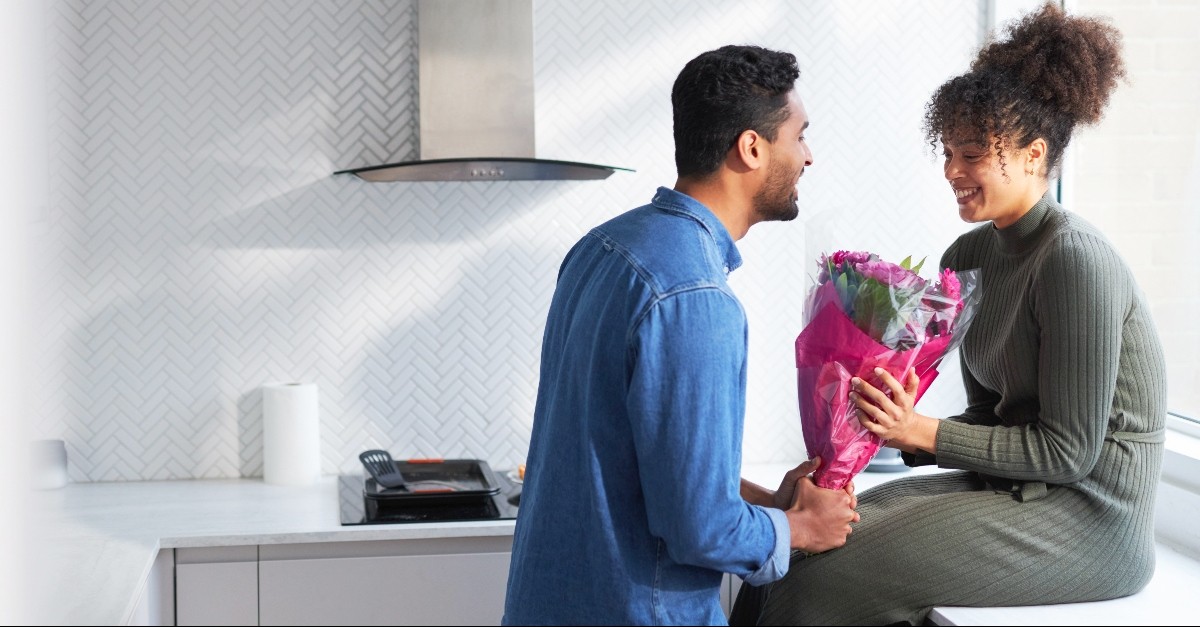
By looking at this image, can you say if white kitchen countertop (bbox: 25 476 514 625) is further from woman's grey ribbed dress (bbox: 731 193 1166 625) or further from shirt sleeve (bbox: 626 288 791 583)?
shirt sleeve (bbox: 626 288 791 583)

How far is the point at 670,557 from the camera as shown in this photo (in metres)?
1.50

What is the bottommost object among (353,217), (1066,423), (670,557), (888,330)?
(670,557)

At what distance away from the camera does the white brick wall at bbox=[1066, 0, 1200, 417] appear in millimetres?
2533

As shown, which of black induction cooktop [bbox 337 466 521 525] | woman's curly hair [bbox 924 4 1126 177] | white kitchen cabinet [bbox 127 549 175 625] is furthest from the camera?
black induction cooktop [bbox 337 466 521 525]

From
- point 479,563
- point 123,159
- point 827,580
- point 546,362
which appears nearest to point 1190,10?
point 827,580

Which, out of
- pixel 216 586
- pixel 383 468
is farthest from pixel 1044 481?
pixel 216 586

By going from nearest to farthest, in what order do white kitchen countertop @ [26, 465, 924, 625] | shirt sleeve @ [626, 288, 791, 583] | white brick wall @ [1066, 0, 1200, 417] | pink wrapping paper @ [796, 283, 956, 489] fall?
shirt sleeve @ [626, 288, 791, 583] → pink wrapping paper @ [796, 283, 956, 489] → white kitchen countertop @ [26, 465, 924, 625] → white brick wall @ [1066, 0, 1200, 417]

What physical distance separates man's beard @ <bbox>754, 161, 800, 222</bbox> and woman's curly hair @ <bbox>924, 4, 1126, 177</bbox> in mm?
380

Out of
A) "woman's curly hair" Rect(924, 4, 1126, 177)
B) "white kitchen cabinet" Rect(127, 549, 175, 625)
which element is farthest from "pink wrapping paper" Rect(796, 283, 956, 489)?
"white kitchen cabinet" Rect(127, 549, 175, 625)

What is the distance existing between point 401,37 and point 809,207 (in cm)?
110

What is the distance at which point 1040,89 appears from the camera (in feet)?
6.01

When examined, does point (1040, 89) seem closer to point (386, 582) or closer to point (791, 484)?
point (791, 484)

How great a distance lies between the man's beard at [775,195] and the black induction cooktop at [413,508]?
1050mm

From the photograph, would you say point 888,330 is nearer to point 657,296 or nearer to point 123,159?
point 657,296
